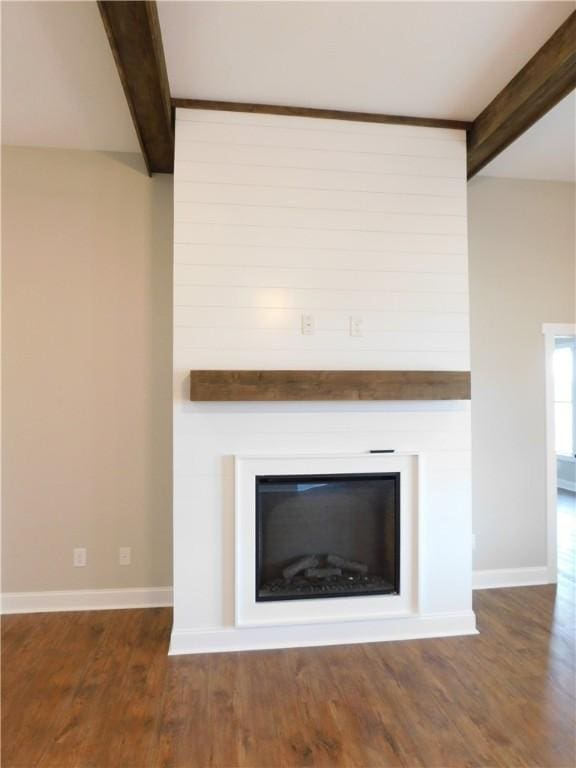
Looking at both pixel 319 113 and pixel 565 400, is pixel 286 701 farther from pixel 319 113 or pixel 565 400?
pixel 565 400

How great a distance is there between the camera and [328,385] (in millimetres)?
2357

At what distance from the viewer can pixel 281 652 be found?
232cm

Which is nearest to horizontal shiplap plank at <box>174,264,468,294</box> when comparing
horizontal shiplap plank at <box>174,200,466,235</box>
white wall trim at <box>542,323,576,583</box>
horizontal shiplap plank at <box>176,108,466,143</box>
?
horizontal shiplap plank at <box>174,200,466,235</box>

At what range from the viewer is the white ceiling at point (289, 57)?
182 centimetres

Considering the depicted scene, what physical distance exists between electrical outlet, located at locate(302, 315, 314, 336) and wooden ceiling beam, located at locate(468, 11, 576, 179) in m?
1.47

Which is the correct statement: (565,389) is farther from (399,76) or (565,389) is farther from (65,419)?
(65,419)

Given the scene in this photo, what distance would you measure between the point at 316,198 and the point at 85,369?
1.85m

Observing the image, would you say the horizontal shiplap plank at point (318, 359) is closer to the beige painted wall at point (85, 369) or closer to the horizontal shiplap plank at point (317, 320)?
the horizontal shiplap plank at point (317, 320)

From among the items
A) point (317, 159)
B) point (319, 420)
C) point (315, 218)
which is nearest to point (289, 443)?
point (319, 420)

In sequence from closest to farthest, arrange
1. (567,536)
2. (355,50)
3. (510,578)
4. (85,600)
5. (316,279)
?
(355,50) → (316,279) → (85,600) → (510,578) → (567,536)

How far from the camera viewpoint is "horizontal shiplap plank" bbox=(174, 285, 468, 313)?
2.38m

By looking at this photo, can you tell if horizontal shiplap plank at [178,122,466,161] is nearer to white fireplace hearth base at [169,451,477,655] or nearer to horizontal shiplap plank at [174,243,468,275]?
horizontal shiplap plank at [174,243,468,275]

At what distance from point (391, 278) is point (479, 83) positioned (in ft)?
3.56

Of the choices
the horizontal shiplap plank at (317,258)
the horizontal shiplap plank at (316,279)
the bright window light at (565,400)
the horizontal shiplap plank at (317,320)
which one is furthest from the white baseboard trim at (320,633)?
the bright window light at (565,400)
